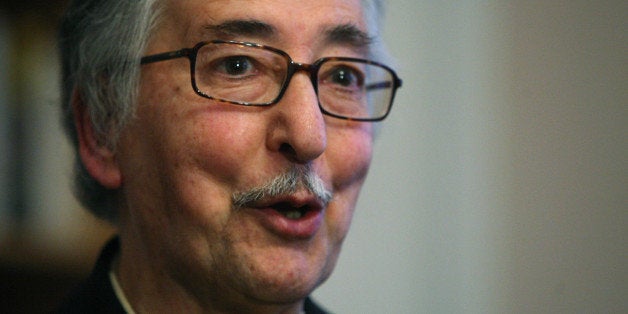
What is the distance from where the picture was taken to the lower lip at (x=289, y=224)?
0.94 metres

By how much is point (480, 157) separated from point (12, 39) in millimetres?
1555

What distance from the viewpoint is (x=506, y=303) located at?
6.09 ft

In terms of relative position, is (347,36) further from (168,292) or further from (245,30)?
(168,292)

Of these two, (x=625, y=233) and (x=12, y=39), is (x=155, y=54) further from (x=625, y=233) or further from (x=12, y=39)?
(x=625, y=233)

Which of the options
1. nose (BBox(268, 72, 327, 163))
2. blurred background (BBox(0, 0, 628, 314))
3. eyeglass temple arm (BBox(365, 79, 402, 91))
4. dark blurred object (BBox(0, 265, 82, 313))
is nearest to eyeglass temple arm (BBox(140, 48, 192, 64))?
nose (BBox(268, 72, 327, 163))

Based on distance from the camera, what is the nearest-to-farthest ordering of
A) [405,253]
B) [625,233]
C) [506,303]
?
[625,233], [506,303], [405,253]

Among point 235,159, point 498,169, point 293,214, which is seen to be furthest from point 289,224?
point 498,169

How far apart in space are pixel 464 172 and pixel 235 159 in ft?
4.10

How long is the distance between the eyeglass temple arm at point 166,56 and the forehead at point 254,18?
0.02 m

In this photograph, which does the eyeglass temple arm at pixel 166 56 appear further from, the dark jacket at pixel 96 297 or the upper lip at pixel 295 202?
the dark jacket at pixel 96 297

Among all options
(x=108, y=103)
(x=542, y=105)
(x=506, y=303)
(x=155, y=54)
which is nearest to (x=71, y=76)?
(x=108, y=103)

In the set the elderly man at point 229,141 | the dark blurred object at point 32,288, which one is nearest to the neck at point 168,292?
the elderly man at point 229,141

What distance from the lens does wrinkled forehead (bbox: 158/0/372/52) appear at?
0.95 metres

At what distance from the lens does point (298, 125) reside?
92 cm
